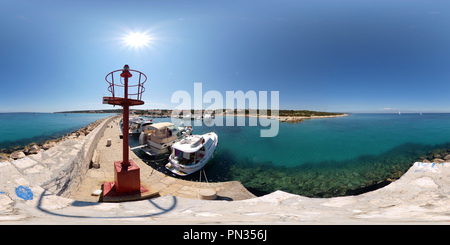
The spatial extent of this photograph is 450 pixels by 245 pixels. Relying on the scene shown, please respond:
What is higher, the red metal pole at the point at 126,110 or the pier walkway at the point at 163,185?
the red metal pole at the point at 126,110

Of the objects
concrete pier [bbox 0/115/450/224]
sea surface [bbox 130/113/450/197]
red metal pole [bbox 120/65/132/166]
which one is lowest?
sea surface [bbox 130/113/450/197]

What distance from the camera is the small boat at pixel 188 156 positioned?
39.2 feet

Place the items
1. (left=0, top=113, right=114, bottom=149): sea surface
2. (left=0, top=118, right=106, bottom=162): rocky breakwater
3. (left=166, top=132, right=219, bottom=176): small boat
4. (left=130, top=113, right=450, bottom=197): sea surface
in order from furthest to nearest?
(left=0, top=113, right=114, bottom=149): sea surface → (left=166, top=132, right=219, bottom=176): small boat → (left=130, top=113, right=450, bottom=197): sea surface → (left=0, top=118, right=106, bottom=162): rocky breakwater

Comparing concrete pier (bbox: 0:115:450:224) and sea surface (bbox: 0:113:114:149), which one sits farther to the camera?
sea surface (bbox: 0:113:114:149)

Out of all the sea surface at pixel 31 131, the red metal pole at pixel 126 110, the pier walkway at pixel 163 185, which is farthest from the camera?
the sea surface at pixel 31 131

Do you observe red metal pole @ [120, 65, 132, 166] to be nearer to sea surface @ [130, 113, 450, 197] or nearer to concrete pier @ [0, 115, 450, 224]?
concrete pier @ [0, 115, 450, 224]

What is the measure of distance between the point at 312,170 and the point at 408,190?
1360cm

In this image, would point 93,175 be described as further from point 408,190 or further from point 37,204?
point 408,190

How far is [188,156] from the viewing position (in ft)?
43.1

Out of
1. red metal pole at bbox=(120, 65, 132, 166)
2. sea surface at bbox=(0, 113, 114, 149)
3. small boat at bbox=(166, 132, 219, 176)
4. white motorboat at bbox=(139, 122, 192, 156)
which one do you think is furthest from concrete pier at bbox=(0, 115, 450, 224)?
sea surface at bbox=(0, 113, 114, 149)

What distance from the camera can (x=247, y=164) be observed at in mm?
15680

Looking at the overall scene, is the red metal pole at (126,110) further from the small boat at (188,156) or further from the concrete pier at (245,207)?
the small boat at (188,156)

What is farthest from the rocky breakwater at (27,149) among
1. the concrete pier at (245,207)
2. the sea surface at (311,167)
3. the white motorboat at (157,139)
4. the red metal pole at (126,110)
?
the concrete pier at (245,207)

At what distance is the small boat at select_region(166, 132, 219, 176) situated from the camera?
1195 centimetres
